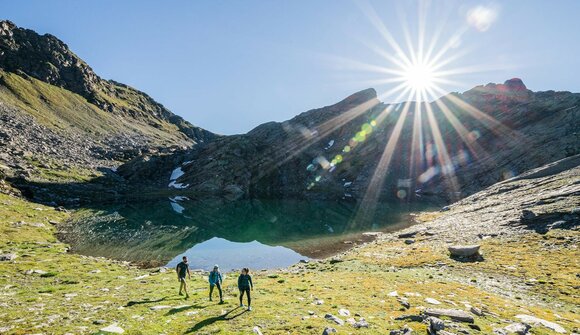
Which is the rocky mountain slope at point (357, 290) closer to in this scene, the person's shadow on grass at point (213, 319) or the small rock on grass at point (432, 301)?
the person's shadow on grass at point (213, 319)

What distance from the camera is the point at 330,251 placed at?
184 ft

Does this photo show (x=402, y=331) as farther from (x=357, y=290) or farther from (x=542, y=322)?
(x=357, y=290)

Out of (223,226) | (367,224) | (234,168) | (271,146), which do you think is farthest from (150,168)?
(367,224)

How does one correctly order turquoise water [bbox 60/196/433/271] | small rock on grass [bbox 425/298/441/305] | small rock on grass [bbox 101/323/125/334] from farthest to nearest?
turquoise water [bbox 60/196/433/271], small rock on grass [bbox 425/298/441/305], small rock on grass [bbox 101/323/125/334]

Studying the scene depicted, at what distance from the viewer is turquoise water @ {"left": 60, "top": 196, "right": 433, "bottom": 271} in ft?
170

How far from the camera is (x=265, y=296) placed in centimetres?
2386

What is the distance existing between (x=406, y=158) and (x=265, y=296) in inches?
6935

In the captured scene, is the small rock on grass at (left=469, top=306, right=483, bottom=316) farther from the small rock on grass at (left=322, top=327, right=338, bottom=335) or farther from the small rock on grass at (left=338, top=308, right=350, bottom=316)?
the small rock on grass at (left=322, top=327, right=338, bottom=335)

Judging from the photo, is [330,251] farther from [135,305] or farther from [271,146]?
[271,146]

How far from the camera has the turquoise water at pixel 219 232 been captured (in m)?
51.9

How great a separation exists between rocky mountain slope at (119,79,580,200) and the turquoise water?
1849 inches

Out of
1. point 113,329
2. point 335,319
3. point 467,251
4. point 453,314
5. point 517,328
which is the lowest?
point 113,329

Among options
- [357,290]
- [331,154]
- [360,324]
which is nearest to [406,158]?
[331,154]

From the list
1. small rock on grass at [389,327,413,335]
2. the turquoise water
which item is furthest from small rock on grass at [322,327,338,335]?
the turquoise water
